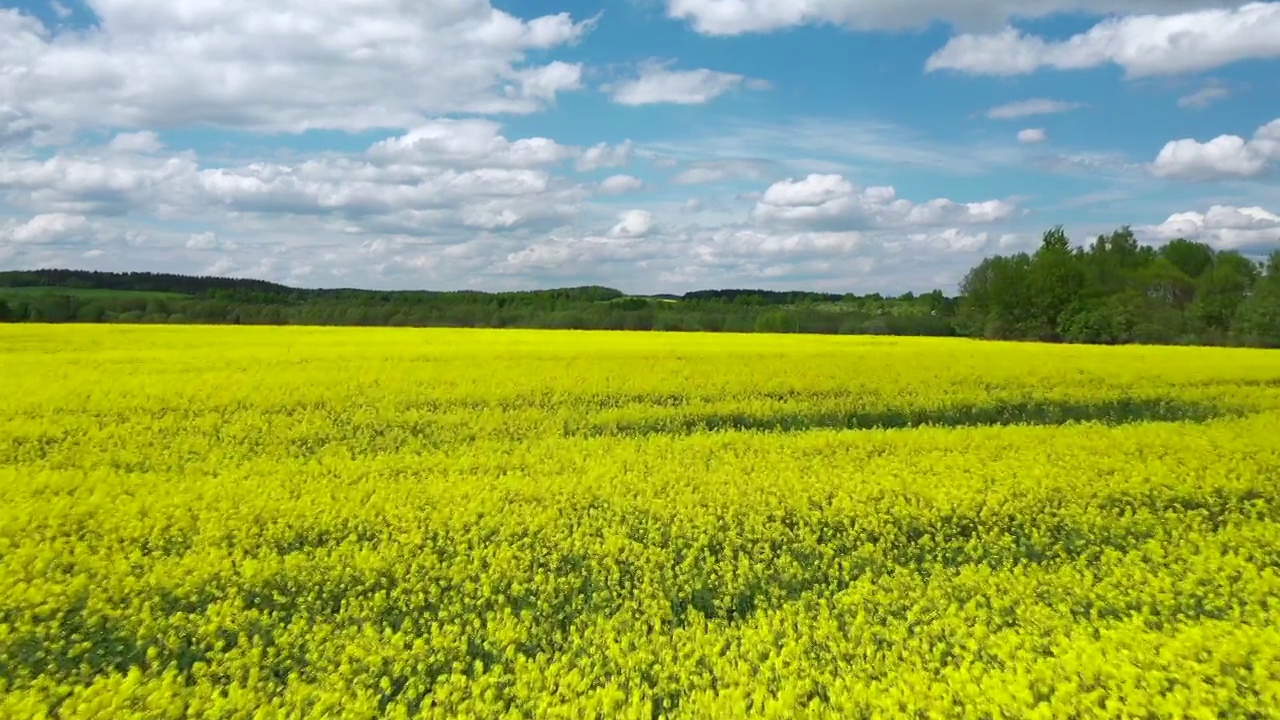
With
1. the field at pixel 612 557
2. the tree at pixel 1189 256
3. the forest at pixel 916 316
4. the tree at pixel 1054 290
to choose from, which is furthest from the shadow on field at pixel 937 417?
the tree at pixel 1189 256

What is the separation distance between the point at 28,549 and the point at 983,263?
6487cm

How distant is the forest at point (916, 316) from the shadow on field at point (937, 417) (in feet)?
99.7

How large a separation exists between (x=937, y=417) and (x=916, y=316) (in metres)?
43.1

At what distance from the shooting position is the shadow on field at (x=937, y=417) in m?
14.4

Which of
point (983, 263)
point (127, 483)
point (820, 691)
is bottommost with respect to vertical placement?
point (820, 691)

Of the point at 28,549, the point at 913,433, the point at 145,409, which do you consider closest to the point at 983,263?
the point at 913,433

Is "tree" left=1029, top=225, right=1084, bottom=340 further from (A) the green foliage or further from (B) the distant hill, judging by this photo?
(B) the distant hill

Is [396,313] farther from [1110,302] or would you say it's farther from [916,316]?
[1110,302]

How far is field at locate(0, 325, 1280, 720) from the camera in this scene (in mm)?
6469

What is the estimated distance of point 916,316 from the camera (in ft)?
187

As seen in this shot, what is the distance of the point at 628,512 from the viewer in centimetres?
965

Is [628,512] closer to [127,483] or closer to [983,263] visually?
[127,483]

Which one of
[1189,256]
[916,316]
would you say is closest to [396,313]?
[916,316]

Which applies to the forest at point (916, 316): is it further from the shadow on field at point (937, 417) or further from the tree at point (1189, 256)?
the shadow on field at point (937, 417)
